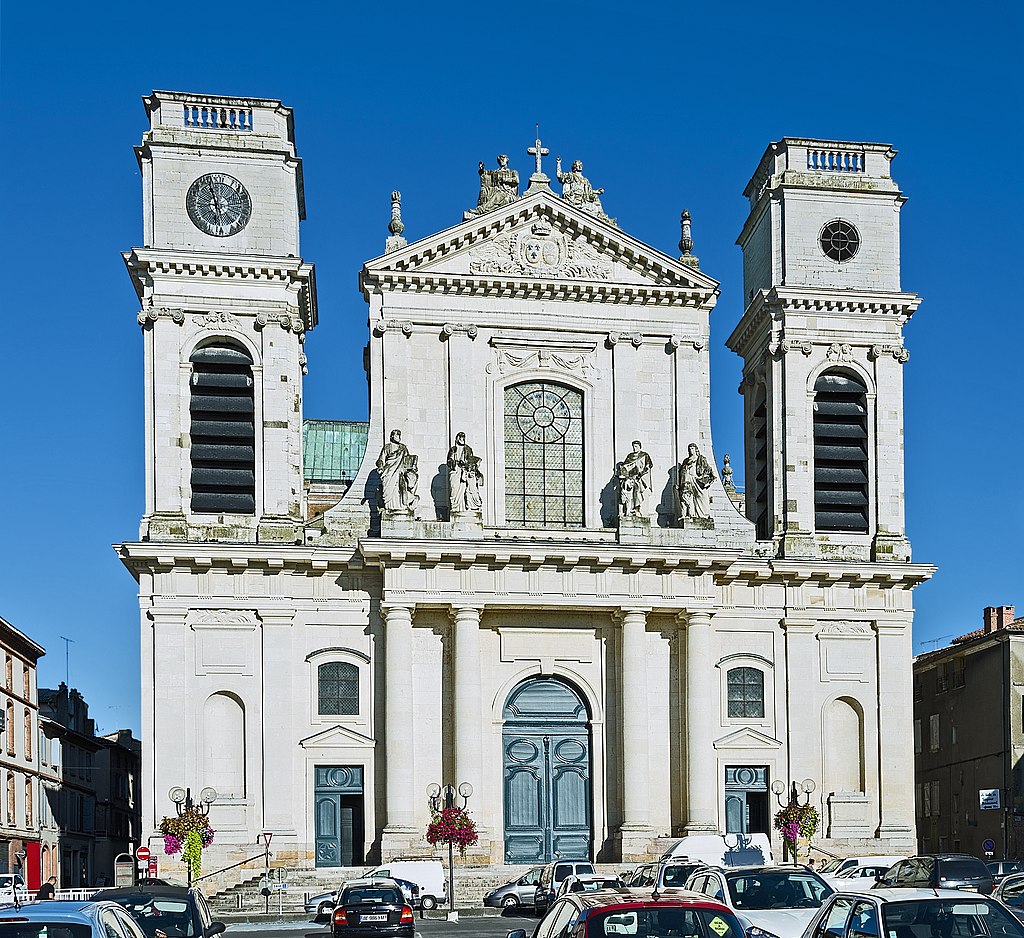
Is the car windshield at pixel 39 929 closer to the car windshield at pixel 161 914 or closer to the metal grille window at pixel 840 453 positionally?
the car windshield at pixel 161 914

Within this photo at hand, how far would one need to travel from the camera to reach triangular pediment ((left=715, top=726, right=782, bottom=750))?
46469mm

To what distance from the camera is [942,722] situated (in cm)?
6378

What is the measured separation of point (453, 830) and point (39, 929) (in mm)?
29405

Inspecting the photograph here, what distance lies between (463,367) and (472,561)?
5.82 meters

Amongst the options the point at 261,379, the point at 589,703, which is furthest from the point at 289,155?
the point at 589,703

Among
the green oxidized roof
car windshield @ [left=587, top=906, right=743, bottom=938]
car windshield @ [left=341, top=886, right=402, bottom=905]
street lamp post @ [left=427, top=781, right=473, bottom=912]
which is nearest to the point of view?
Result: car windshield @ [left=587, top=906, right=743, bottom=938]

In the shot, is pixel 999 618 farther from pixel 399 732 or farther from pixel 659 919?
pixel 659 919

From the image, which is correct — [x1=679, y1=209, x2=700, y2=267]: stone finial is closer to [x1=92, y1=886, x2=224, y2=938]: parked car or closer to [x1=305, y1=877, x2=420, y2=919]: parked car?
[x1=305, y1=877, x2=420, y2=919]: parked car

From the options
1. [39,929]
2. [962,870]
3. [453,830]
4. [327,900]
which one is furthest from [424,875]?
[39,929]

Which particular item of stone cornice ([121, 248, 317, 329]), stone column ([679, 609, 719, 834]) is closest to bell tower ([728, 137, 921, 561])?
stone column ([679, 609, 719, 834])

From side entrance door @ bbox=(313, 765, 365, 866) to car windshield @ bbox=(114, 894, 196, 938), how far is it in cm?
2391

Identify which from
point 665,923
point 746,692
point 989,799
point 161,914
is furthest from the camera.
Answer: point 989,799

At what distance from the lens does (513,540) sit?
45.0 meters

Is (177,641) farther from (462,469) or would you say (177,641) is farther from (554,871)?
(554,871)
